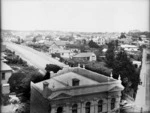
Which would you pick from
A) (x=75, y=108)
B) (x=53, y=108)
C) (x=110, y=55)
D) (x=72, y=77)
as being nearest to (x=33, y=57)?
(x=72, y=77)

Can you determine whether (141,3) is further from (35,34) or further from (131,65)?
(35,34)

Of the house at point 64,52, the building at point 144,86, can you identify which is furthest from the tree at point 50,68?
the building at point 144,86

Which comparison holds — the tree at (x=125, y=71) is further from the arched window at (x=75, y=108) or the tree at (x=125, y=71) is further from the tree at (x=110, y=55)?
the arched window at (x=75, y=108)

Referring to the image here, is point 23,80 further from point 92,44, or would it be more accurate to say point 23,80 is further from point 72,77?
point 92,44

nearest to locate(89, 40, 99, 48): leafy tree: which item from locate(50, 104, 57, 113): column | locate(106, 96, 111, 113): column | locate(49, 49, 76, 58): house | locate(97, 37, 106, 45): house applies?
locate(97, 37, 106, 45): house

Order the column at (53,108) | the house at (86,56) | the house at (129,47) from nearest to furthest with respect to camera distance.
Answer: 1. the column at (53,108)
2. the house at (86,56)
3. the house at (129,47)

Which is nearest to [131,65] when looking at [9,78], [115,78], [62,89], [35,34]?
[115,78]
